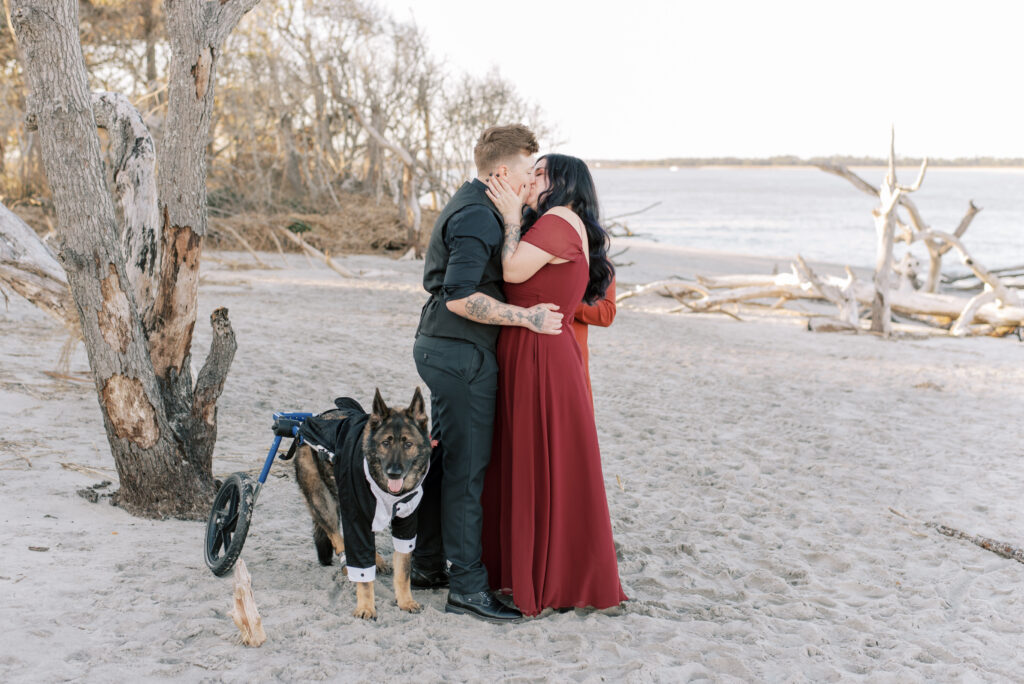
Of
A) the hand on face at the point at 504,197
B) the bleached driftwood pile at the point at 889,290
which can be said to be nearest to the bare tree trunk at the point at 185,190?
the hand on face at the point at 504,197

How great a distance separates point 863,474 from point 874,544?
1.52 metres

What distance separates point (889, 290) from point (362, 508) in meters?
12.8

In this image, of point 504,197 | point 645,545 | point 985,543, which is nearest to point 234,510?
point 504,197

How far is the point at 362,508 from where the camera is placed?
3.71 meters

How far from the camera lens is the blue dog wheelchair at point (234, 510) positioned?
12.8ft

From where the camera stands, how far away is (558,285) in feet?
12.6

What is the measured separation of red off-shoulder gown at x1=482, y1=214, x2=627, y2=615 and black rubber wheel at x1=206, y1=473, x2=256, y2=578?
46.6 inches

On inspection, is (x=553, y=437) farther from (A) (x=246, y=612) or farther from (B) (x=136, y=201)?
(B) (x=136, y=201)

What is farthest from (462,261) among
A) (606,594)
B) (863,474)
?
(863,474)

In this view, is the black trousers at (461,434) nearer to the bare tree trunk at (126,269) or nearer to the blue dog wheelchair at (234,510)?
the blue dog wheelchair at (234,510)

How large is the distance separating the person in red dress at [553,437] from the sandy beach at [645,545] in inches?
8.7

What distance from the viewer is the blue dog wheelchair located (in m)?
3.89

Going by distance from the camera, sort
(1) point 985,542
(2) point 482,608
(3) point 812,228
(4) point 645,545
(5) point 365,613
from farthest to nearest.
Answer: (3) point 812,228, (1) point 985,542, (4) point 645,545, (2) point 482,608, (5) point 365,613

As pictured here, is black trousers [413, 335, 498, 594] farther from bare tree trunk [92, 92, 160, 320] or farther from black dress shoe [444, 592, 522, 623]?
bare tree trunk [92, 92, 160, 320]
